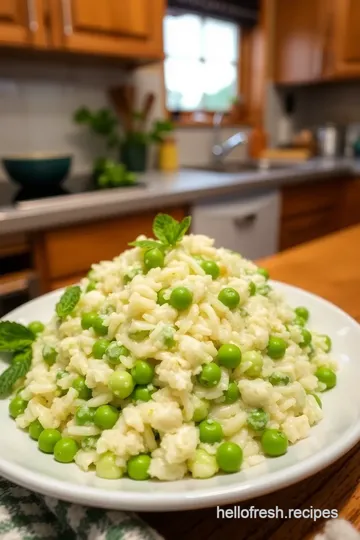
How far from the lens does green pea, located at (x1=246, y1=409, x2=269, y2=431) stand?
0.58 m

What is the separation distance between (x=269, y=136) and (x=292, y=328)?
11.3ft

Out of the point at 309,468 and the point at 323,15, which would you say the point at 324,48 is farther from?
the point at 309,468

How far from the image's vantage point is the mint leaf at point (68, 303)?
729 millimetres

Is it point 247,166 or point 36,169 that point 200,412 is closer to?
point 36,169

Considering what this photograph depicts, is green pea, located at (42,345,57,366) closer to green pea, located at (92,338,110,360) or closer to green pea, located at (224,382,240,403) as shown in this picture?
green pea, located at (92,338,110,360)

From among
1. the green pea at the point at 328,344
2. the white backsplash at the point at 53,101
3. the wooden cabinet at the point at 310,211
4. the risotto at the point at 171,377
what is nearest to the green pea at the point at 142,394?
the risotto at the point at 171,377

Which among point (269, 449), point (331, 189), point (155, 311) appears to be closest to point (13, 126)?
point (331, 189)

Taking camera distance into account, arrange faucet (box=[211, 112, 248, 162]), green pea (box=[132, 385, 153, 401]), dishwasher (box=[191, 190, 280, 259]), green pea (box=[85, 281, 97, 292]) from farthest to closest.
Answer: faucet (box=[211, 112, 248, 162]), dishwasher (box=[191, 190, 280, 259]), green pea (box=[85, 281, 97, 292]), green pea (box=[132, 385, 153, 401])

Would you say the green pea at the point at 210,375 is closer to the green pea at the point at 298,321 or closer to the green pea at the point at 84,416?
the green pea at the point at 84,416

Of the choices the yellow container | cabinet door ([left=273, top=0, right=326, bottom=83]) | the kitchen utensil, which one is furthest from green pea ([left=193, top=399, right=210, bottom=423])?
the kitchen utensil

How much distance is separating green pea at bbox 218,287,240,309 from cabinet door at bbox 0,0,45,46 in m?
1.70

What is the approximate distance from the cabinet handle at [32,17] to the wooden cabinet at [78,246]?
83cm

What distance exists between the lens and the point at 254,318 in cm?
69

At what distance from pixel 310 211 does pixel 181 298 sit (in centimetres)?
255
